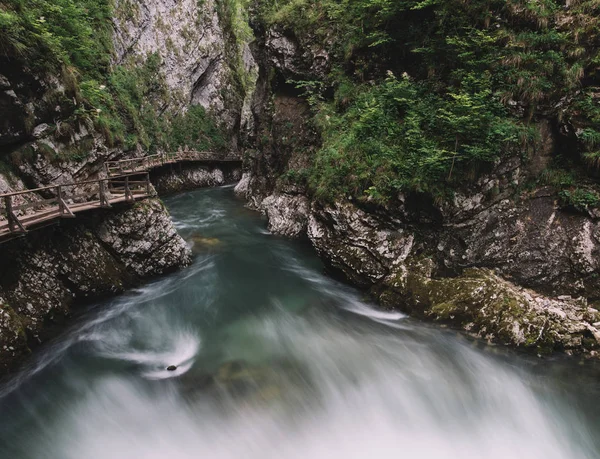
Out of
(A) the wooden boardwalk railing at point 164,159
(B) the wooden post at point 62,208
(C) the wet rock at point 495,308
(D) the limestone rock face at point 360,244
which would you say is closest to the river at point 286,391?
(C) the wet rock at point 495,308

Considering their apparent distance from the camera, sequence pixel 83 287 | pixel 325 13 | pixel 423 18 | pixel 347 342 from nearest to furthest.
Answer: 1. pixel 347 342
2. pixel 83 287
3. pixel 423 18
4. pixel 325 13

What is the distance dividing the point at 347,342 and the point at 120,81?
76.6ft

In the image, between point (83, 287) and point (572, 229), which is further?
point (83, 287)

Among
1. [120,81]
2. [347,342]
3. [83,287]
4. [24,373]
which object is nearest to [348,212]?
[347,342]

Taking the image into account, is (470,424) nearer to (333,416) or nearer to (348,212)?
(333,416)

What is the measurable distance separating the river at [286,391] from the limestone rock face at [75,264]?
0.55 m

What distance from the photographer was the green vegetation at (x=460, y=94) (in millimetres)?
7637

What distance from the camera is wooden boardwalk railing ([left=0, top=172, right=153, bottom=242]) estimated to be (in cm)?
646

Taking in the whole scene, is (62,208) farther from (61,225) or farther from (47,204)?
(61,225)

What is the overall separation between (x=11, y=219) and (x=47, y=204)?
4.60 ft

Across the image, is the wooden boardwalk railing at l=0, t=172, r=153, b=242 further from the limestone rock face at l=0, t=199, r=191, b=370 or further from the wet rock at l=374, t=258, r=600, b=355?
the wet rock at l=374, t=258, r=600, b=355

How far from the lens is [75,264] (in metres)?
8.41

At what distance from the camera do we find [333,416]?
593 cm

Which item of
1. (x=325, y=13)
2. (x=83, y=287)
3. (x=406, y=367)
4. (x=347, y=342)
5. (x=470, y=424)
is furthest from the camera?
(x=325, y=13)
